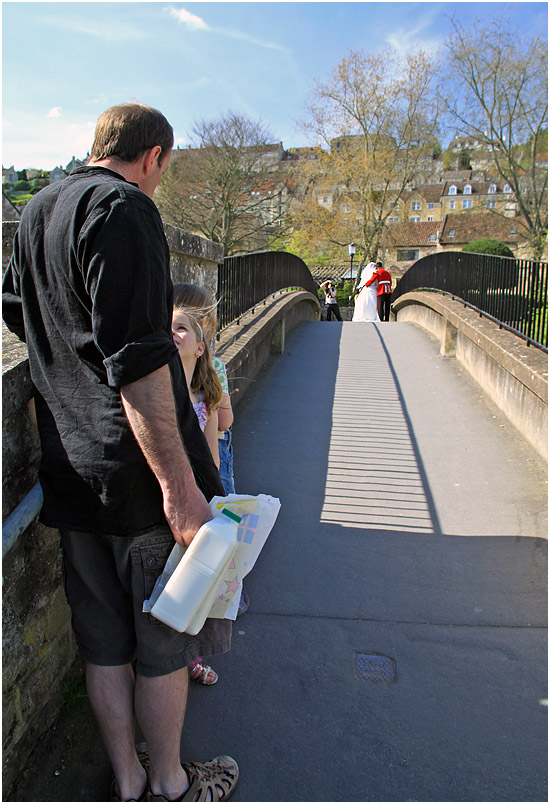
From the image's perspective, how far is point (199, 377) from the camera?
2.71 metres

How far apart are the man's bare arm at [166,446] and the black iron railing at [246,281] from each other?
8.21 ft

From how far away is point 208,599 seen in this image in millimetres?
1664

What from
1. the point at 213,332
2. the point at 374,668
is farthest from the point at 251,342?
the point at 374,668

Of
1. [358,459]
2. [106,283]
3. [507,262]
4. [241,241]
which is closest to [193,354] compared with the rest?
[106,283]

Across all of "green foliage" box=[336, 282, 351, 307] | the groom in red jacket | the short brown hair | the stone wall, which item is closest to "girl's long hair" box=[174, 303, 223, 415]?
the stone wall

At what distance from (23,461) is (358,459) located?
144 inches

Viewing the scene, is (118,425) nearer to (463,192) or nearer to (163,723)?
(163,723)

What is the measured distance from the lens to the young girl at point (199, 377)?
258 cm

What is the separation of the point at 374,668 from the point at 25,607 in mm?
1570

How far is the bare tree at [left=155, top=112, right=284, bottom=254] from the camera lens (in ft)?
106

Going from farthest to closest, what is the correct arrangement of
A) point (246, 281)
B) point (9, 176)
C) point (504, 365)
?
point (9, 176) → point (246, 281) → point (504, 365)

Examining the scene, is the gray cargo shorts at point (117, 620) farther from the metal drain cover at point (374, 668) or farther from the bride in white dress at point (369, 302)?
the bride in white dress at point (369, 302)

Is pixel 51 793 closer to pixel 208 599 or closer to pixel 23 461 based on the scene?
pixel 208 599

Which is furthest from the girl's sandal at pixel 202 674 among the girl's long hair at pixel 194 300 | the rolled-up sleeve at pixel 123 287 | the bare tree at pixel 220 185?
the bare tree at pixel 220 185
